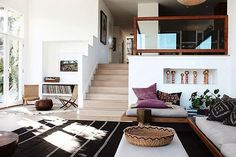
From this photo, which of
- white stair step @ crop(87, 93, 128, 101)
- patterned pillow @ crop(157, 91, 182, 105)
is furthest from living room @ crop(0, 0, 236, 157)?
patterned pillow @ crop(157, 91, 182, 105)

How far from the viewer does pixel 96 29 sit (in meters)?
9.19

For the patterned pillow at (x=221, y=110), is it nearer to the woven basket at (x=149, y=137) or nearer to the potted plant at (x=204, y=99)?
the woven basket at (x=149, y=137)

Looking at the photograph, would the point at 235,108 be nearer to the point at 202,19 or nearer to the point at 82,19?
the point at 202,19

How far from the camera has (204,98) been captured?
19.5ft

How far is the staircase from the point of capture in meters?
6.81

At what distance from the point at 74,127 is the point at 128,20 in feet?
29.1

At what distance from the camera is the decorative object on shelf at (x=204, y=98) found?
5.72m

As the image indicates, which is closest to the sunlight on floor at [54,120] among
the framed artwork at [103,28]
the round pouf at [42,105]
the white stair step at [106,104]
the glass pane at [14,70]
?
the white stair step at [106,104]

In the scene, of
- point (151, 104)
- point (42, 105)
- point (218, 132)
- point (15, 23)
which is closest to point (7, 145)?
point (218, 132)

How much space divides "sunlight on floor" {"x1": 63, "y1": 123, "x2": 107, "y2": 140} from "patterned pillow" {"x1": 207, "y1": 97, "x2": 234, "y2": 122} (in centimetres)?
196

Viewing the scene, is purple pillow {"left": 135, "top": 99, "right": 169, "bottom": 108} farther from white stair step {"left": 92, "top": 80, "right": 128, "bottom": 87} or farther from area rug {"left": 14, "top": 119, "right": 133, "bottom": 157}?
white stair step {"left": 92, "top": 80, "right": 128, "bottom": 87}

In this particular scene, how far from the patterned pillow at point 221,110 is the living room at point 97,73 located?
55mm

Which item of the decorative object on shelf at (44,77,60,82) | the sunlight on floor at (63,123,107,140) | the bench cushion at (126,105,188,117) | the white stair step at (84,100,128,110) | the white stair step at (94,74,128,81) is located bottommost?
the sunlight on floor at (63,123,107,140)

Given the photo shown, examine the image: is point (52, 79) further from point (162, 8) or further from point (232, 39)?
point (232, 39)
